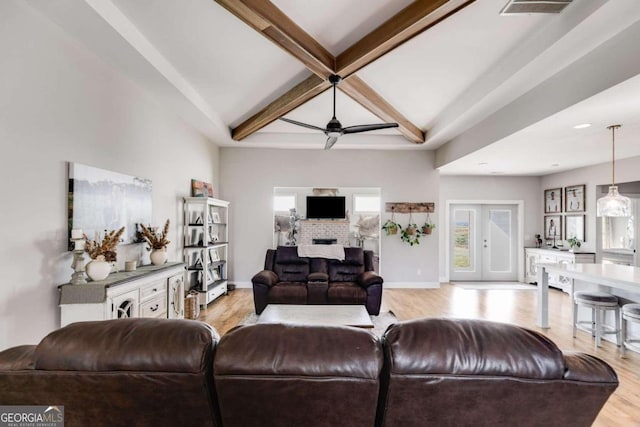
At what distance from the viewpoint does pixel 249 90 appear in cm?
448

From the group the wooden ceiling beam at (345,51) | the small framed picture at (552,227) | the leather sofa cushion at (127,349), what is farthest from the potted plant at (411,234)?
the leather sofa cushion at (127,349)

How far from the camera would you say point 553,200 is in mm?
7332

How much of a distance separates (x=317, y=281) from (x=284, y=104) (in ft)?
8.52

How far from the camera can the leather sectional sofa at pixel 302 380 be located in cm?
90

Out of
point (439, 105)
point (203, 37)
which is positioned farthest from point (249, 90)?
point (439, 105)

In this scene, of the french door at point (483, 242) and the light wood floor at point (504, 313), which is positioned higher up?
the french door at point (483, 242)

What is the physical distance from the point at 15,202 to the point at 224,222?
13.9 ft

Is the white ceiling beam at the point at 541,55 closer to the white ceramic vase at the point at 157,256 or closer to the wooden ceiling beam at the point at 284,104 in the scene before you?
the wooden ceiling beam at the point at 284,104

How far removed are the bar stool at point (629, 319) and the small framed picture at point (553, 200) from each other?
14.3 ft

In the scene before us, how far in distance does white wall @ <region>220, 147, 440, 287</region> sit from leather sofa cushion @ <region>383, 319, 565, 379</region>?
5.86 metres

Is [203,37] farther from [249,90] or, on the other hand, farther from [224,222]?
[224,222]

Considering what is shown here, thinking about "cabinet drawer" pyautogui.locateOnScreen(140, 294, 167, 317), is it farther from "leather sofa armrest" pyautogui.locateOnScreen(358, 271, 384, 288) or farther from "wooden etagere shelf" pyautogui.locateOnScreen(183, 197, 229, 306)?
"leather sofa armrest" pyautogui.locateOnScreen(358, 271, 384, 288)

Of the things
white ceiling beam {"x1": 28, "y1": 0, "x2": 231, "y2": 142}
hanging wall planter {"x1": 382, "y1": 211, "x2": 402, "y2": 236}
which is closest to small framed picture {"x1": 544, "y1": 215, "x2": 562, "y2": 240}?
hanging wall planter {"x1": 382, "y1": 211, "x2": 402, "y2": 236}

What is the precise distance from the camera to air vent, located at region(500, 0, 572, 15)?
7.82ft
